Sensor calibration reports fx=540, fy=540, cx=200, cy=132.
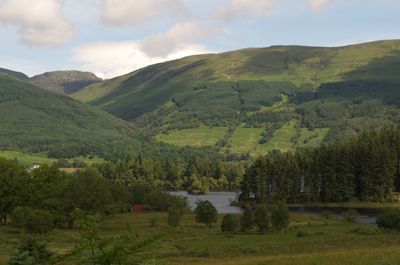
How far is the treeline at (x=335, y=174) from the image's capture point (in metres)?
166

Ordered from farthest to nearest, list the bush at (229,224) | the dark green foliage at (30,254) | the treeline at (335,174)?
the treeline at (335,174) → the bush at (229,224) → the dark green foliage at (30,254)

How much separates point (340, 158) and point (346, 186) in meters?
9.59

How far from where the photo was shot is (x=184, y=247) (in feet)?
243

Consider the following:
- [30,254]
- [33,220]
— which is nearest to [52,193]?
[33,220]

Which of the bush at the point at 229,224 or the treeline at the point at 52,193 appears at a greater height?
the treeline at the point at 52,193

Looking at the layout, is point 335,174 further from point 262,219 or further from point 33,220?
point 33,220

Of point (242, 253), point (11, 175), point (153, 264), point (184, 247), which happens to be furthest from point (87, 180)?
point (153, 264)

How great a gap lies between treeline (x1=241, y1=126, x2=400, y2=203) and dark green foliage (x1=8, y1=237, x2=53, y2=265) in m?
146

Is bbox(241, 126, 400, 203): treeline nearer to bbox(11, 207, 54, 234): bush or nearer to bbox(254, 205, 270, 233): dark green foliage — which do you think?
bbox(254, 205, 270, 233): dark green foliage

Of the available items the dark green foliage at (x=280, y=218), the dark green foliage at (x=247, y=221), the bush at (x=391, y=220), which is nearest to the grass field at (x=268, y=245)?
the dark green foliage at (x=280, y=218)

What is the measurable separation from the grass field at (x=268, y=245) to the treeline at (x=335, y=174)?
156ft

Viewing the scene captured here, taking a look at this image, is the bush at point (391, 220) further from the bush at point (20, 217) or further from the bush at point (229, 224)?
the bush at point (20, 217)

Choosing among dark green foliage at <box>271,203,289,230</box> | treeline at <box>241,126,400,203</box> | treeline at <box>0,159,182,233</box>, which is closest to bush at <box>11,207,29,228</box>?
treeline at <box>0,159,182,233</box>

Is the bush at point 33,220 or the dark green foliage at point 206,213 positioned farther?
the dark green foliage at point 206,213
